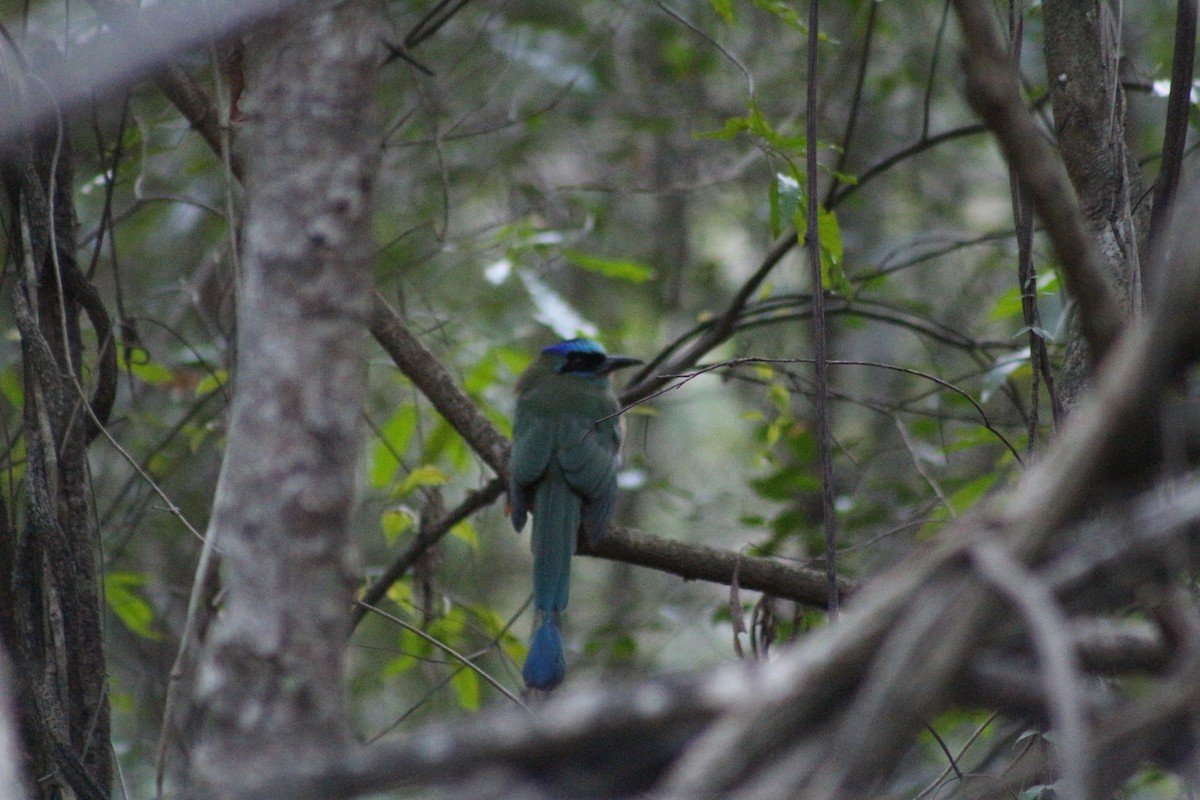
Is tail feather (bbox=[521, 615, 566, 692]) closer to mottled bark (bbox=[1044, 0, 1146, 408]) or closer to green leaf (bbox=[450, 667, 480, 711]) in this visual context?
green leaf (bbox=[450, 667, 480, 711])

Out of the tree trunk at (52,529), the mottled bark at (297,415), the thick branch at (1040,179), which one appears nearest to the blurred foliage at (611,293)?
the tree trunk at (52,529)

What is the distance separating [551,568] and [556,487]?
1.20ft

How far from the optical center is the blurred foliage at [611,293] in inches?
179

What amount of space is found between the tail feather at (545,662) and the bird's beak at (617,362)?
5.19 ft

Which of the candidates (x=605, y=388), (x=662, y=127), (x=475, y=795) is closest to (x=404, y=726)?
(x=605, y=388)

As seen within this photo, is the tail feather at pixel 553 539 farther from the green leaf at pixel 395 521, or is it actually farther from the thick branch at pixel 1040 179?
the thick branch at pixel 1040 179

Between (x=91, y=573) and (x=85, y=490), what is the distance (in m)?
0.23

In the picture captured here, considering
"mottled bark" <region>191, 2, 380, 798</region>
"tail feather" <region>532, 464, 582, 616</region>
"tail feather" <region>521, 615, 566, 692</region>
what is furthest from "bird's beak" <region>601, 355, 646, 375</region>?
"mottled bark" <region>191, 2, 380, 798</region>

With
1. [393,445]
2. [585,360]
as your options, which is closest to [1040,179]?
[393,445]

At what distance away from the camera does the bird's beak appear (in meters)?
5.21

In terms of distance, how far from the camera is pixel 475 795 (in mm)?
1216

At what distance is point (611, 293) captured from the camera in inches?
321

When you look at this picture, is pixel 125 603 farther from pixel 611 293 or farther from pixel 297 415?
pixel 611 293

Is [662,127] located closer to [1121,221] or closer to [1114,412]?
[1121,221]
